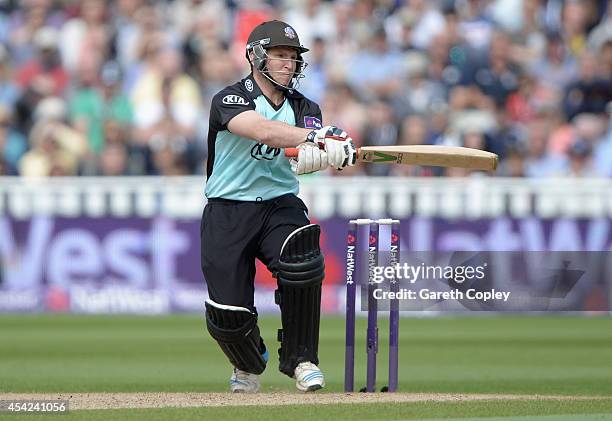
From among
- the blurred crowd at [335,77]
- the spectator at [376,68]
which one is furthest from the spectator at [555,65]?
the spectator at [376,68]

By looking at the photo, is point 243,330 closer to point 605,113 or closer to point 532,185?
point 532,185

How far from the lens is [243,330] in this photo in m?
7.60

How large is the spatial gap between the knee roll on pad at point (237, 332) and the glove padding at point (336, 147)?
40.4 inches

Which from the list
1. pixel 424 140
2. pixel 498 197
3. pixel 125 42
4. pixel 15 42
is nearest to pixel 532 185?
pixel 498 197

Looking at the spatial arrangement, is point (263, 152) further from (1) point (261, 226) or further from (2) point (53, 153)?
(2) point (53, 153)

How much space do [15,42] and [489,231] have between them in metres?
6.71

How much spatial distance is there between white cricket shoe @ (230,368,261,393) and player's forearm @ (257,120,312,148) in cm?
143

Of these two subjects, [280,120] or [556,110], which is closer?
[280,120]

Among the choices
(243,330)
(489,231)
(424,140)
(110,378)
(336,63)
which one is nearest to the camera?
(243,330)

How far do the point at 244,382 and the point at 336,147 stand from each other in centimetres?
160

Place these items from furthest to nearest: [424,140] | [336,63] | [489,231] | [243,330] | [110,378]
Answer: [336,63]
[424,140]
[489,231]
[110,378]
[243,330]

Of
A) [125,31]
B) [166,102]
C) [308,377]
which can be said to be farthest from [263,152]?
[125,31]

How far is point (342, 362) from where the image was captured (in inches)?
408

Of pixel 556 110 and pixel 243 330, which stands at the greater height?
pixel 556 110
